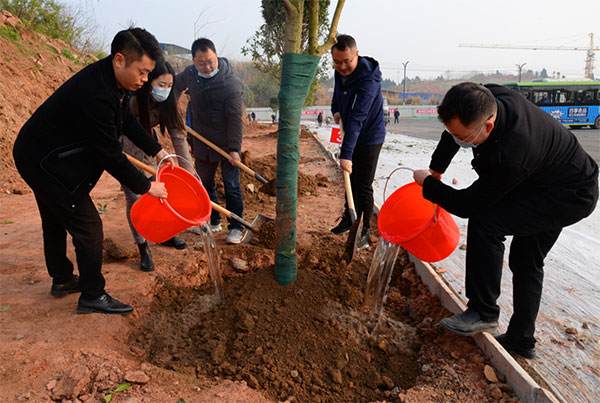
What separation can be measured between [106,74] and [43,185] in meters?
0.71

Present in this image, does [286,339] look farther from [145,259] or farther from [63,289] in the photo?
[63,289]

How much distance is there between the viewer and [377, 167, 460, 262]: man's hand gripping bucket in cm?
232

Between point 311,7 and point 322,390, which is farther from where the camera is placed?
point 311,7

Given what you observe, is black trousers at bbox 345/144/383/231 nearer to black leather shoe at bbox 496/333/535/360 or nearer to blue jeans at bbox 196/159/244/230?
blue jeans at bbox 196/159/244/230

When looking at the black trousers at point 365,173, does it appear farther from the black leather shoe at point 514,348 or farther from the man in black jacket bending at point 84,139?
the man in black jacket bending at point 84,139

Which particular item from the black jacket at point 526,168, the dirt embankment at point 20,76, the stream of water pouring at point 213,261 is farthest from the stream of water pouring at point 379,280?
the dirt embankment at point 20,76

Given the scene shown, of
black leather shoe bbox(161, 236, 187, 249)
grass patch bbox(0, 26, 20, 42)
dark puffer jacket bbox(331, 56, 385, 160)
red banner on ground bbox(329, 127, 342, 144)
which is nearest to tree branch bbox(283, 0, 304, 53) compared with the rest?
dark puffer jacket bbox(331, 56, 385, 160)

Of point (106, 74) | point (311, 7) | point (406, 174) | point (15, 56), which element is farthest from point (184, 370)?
point (15, 56)

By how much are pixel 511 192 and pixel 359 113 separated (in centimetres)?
155

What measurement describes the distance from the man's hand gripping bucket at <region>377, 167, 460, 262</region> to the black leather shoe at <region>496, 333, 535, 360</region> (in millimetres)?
540

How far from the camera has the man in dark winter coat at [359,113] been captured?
3180mm

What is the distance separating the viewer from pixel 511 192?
6.42ft

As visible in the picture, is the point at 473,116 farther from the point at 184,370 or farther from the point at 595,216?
the point at 595,216

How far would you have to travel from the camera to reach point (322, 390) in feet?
6.50
